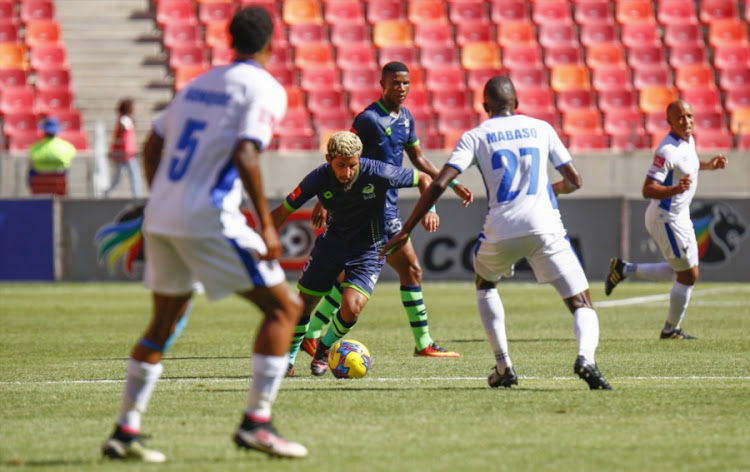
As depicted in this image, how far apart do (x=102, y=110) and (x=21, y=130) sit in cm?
183

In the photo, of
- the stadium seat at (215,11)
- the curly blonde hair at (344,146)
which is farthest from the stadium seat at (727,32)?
the curly blonde hair at (344,146)

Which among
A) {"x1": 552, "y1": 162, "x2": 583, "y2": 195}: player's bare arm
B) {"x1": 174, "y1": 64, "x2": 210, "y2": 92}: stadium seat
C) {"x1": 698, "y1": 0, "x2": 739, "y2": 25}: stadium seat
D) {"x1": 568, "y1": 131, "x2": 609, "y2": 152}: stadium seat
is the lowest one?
{"x1": 568, "y1": 131, "x2": 609, "y2": 152}: stadium seat

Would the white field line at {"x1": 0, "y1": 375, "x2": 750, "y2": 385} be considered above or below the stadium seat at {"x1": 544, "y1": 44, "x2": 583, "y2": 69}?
below

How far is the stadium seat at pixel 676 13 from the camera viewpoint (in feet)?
87.6

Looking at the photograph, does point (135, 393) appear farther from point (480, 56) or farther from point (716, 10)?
point (716, 10)

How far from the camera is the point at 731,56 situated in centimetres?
2605

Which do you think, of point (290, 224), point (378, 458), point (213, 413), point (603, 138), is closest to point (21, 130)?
point (290, 224)

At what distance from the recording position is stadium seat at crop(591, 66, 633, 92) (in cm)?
2528

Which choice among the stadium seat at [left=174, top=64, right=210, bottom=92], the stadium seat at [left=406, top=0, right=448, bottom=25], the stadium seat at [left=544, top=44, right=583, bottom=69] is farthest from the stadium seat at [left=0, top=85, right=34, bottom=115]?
the stadium seat at [left=544, top=44, right=583, bottom=69]

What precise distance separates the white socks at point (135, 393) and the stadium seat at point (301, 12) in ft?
68.2

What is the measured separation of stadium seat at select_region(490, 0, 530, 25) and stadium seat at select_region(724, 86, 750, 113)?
15.2ft

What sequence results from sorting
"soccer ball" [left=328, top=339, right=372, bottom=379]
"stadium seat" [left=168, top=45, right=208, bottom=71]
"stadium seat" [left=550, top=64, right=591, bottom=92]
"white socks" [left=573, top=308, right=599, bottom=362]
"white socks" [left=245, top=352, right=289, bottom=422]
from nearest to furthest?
"white socks" [left=245, top=352, right=289, bottom=422] → "white socks" [left=573, top=308, right=599, bottom=362] → "soccer ball" [left=328, top=339, right=372, bottom=379] → "stadium seat" [left=168, top=45, right=208, bottom=71] → "stadium seat" [left=550, top=64, right=591, bottom=92]

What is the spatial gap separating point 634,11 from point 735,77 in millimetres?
2825

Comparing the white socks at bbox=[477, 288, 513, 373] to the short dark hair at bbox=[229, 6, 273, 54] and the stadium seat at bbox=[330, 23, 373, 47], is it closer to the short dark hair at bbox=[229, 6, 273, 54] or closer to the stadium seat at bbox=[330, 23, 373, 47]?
the short dark hair at bbox=[229, 6, 273, 54]
